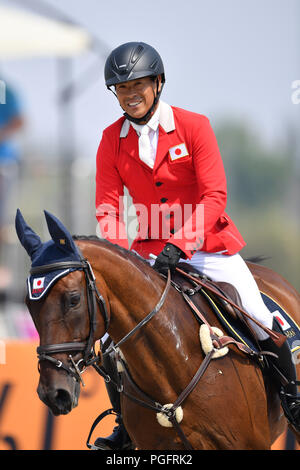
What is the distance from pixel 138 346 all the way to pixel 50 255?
73cm

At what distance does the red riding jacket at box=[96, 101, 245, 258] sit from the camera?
13.0ft

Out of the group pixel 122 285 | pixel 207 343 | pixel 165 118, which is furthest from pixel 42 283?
pixel 165 118

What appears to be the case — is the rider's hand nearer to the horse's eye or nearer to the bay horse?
the bay horse

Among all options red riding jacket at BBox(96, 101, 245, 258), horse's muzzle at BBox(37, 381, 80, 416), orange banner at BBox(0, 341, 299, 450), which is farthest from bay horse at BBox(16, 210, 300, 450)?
orange banner at BBox(0, 341, 299, 450)

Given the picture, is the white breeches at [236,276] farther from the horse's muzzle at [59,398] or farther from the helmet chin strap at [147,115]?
the horse's muzzle at [59,398]

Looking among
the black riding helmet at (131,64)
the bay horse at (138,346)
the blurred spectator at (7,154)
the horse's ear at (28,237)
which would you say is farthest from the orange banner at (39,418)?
the blurred spectator at (7,154)

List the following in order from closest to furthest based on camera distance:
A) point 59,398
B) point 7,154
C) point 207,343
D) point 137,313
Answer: point 59,398
point 137,313
point 207,343
point 7,154

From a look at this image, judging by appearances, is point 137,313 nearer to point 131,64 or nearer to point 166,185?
point 166,185

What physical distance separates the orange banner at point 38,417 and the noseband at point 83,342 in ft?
9.25

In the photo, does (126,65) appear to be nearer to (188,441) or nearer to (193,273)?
(193,273)

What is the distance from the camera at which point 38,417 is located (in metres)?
6.11

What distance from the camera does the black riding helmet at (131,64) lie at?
149 inches

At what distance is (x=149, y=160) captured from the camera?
4.05m

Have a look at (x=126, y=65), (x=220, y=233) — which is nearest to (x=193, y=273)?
(x=220, y=233)
